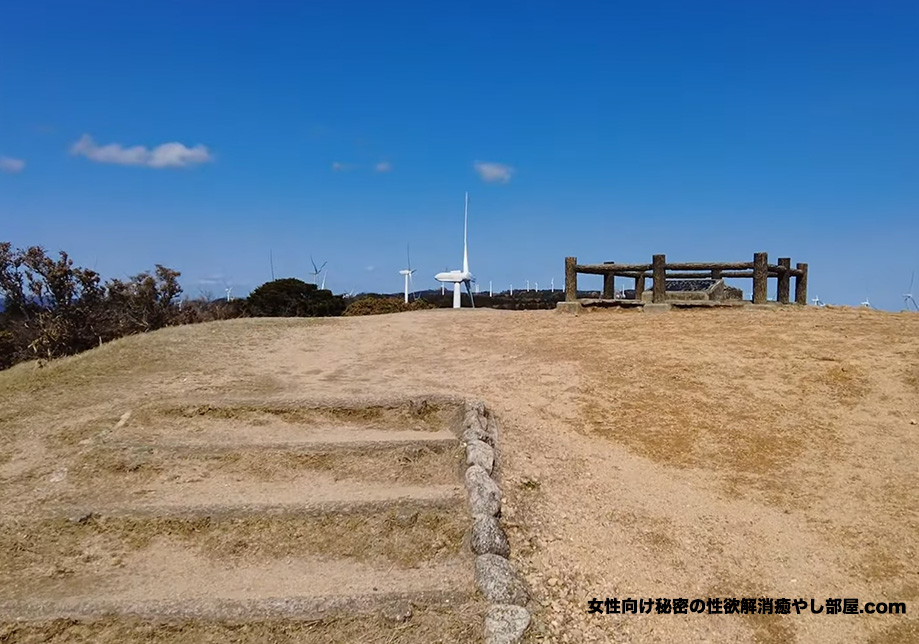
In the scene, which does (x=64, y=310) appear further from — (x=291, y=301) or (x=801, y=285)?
(x=801, y=285)

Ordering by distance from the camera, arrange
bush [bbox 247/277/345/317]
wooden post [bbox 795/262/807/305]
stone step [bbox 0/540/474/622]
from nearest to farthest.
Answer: stone step [bbox 0/540/474/622], wooden post [bbox 795/262/807/305], bush [bbox 247/277/345/317]

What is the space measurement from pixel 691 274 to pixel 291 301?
18963 millimetres

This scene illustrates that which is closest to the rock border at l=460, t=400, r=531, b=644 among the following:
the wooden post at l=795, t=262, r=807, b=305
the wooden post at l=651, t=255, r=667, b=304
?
the wooden post at l=651, t=255, r=667, b=304

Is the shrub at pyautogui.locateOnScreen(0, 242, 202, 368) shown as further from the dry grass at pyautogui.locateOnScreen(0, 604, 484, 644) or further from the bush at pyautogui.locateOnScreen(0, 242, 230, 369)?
the dry grass at pyautogui.locateOnScreen(0, 604, 484, 644)

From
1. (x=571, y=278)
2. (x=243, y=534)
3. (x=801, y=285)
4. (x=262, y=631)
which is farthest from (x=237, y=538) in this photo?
(x=801, y=285)

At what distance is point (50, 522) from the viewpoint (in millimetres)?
5012

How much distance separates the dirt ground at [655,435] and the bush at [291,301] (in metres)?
16.3

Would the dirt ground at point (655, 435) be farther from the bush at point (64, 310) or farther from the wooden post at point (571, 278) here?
the bush at point (64, 310)

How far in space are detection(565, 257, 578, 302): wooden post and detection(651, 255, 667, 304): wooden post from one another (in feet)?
5.85

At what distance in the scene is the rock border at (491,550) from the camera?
3.86 metres

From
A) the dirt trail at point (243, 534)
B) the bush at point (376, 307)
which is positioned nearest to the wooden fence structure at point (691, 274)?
the dirt trail at point (243, 534)

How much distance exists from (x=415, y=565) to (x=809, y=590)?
3111mm

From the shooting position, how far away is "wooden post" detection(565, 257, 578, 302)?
14180mm

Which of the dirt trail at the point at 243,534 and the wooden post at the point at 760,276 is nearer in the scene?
the dirt trail at the point at 243,534
